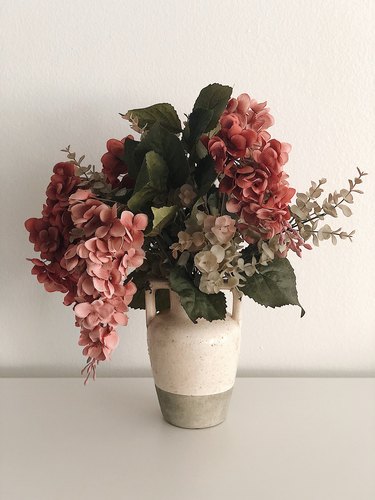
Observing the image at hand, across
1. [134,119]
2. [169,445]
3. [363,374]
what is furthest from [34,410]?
[363,374]

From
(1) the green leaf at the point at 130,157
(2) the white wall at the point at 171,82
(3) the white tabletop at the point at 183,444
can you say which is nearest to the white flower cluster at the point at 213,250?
(1) the green leaf at the point at 130,157

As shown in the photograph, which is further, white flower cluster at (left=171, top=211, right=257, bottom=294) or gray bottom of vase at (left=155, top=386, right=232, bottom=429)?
gray bottom of vase at (left=155, top=386, right=232, bottom=429)

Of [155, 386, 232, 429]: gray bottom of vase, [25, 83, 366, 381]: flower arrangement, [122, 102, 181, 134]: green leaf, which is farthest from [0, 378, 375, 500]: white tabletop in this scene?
[122, 102, 181, 134]: green leaf

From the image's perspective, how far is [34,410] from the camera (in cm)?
110

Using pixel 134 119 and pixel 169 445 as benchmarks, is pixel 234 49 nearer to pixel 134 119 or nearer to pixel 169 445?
pixel 134 119

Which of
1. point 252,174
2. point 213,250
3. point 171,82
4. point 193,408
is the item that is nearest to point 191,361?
point 193,408

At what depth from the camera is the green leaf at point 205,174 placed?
36.2 inches

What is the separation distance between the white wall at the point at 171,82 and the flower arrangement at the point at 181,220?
235 millimetres

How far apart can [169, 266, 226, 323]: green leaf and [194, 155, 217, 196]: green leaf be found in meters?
0.13

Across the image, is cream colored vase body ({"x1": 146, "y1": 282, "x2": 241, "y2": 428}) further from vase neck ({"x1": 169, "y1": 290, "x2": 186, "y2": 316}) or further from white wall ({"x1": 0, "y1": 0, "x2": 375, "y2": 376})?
white wall ({"x1": 0, "y1": 0, "x2": 375, "y2": 376})

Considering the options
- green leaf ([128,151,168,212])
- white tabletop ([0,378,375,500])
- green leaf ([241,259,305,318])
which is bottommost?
white tabletop ([0,378,375,500])

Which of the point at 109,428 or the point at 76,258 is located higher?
the point at 76,258

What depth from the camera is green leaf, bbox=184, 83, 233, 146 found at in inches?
36.5

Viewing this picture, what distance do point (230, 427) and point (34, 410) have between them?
1.13ft
